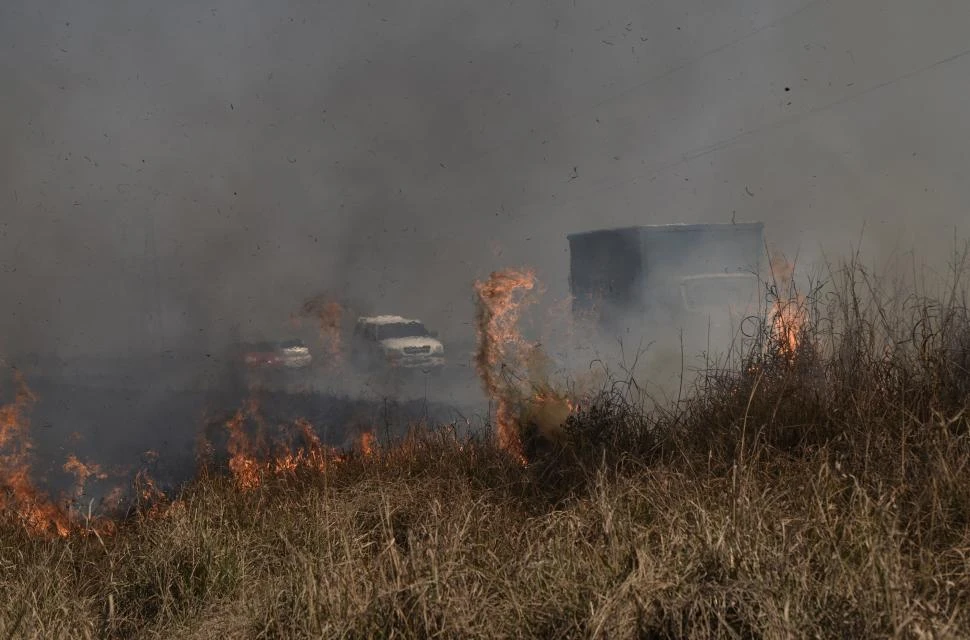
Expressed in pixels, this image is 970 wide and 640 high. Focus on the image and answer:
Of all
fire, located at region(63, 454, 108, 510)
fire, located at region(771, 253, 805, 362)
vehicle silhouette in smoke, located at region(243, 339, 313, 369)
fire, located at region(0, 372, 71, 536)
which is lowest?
fire, located at region(63, 454, 108, 510)

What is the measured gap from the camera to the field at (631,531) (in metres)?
3.07

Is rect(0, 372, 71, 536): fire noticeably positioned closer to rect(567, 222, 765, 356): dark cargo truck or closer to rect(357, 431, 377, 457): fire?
rect(357, 431, 377, 457): fire

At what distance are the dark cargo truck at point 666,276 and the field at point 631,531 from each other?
179 inches

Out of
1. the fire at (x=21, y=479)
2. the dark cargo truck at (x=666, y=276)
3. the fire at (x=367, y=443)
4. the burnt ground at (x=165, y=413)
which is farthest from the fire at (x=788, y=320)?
the fire at (x=21, y=479)

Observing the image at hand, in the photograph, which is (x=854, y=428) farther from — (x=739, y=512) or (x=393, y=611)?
(x=393, y=611)

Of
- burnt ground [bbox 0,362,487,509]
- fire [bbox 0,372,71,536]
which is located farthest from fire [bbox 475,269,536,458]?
fire [bbox 0,372,71,536]

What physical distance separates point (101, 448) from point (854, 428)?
310 inches

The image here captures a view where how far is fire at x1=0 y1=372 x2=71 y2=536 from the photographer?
22.7 feet

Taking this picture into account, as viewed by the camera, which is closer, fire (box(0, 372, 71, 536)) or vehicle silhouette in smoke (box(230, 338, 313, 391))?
fire (box(0, 372, 71, 536))

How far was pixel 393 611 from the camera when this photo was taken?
3.27 meters

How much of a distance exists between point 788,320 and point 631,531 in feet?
10.6

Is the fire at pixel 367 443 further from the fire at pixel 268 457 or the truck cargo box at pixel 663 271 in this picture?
the truck cargo box at pixel 663 271

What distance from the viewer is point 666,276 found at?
11492 millimetres

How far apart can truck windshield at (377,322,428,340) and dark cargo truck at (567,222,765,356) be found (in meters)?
2.30
